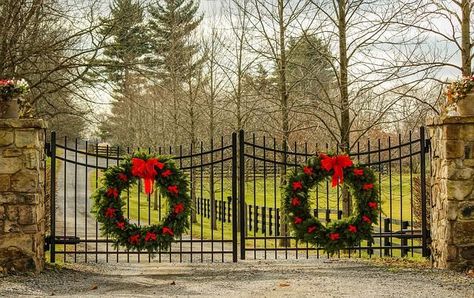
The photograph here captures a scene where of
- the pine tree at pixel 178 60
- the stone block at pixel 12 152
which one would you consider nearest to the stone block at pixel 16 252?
the stone block at pixel 12 152

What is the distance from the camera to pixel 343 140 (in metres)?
11.6

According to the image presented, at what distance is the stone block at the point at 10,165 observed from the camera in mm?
8281

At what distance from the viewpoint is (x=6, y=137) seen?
8289 mm

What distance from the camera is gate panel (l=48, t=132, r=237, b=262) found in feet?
30.5

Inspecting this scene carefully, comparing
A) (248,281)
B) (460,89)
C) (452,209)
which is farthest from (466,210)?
(248,281)

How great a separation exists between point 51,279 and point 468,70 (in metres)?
7.68

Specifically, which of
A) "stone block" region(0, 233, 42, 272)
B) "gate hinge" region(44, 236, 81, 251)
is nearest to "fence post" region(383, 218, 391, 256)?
"gate hinge" region(44, 236, 81, 251)

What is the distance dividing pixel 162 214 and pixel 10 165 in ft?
54.8

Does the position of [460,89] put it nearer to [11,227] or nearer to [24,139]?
[24,139]

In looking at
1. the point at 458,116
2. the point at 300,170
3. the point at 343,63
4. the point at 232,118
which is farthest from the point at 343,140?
the point at 232,118

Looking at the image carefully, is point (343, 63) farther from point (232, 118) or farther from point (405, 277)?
point (232, 118)

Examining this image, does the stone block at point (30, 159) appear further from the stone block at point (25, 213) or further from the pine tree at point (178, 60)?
the pine tree at point (178, 60)

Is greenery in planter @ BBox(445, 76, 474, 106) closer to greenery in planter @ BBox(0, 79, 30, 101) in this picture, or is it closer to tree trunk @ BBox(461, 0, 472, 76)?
tree trunk @ BBox(461, 0, 472, 76)

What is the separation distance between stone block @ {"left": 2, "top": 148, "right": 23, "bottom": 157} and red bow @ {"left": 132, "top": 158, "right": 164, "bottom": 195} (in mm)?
1649
